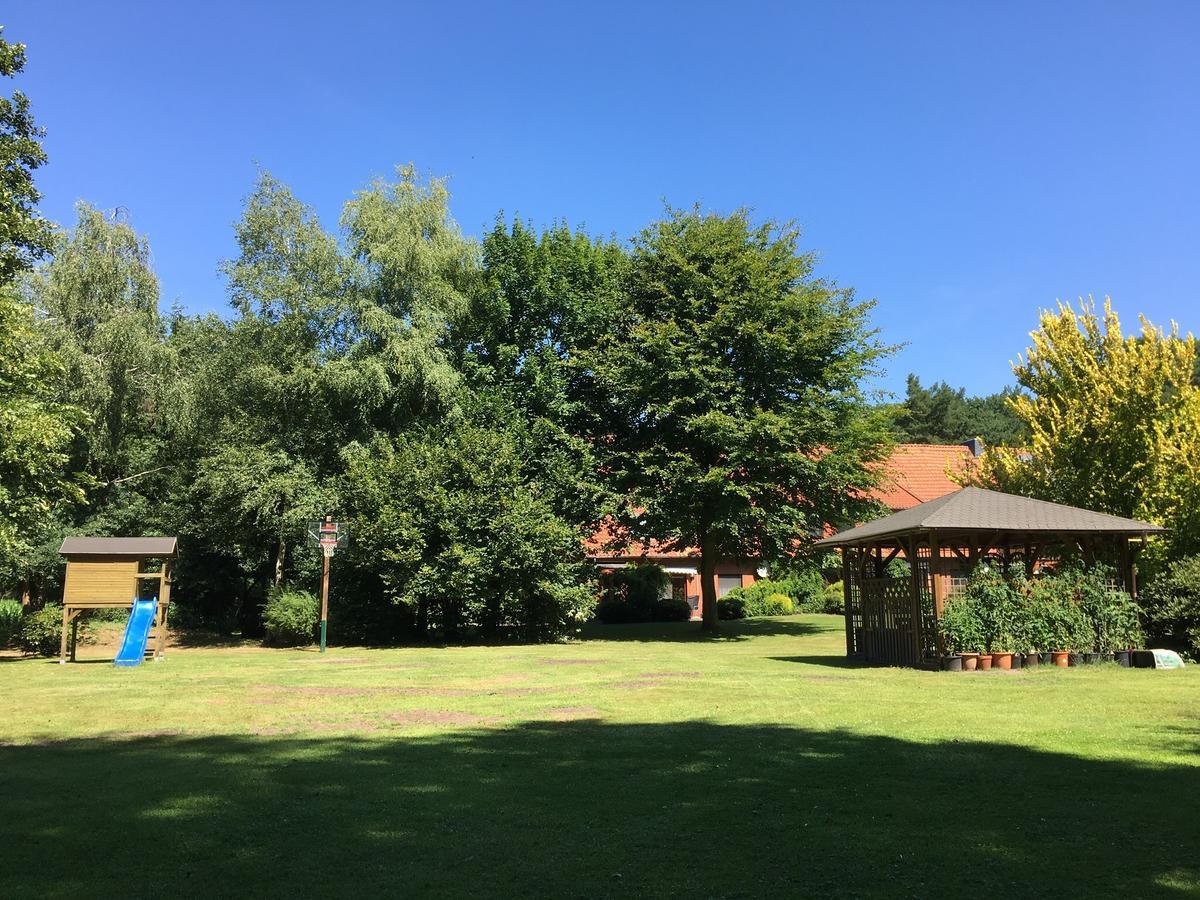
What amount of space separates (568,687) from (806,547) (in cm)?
1702

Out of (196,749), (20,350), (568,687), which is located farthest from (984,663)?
(20,350)

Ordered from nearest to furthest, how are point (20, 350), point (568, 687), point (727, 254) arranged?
point (568, 687) < point (20, 350) < point (727, 254)

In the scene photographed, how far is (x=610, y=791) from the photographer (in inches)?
274

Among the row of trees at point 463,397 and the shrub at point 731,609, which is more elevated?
the row of trees at point 463,397

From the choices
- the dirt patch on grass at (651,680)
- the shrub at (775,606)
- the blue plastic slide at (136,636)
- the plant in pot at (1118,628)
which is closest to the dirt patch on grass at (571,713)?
the dirt patch on grass at (651,680)

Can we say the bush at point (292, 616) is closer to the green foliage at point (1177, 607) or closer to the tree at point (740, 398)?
the tree at point (740, 398)

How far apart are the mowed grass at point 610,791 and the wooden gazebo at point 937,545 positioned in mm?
3546

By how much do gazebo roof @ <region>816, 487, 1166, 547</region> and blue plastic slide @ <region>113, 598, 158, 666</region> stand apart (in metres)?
17.1

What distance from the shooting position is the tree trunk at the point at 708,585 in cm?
3072

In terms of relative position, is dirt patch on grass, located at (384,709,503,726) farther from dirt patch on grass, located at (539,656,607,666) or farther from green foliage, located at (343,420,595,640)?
green foliage, located at (343,420,595,640)

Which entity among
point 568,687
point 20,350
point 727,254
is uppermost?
point 727,254

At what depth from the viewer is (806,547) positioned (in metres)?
30.1

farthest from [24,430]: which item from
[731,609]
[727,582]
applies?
[727,582]

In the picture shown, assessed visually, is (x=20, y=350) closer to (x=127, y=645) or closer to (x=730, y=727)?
(x=127, y=645)
